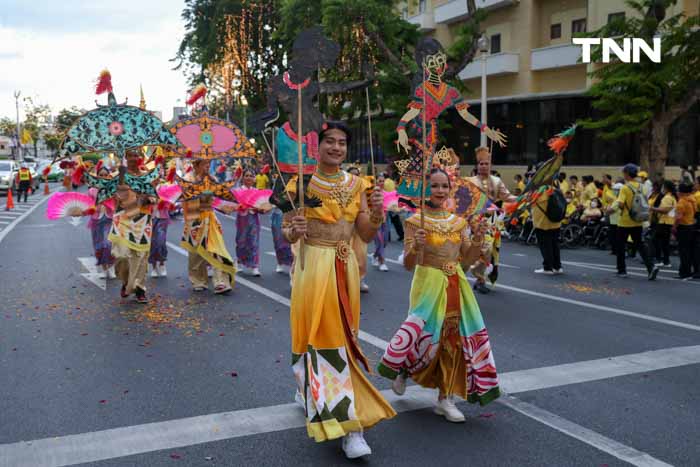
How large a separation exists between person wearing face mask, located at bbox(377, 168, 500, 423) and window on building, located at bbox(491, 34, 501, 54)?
27.2m

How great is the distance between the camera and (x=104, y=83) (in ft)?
29.4

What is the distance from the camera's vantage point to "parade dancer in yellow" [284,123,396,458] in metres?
4.30

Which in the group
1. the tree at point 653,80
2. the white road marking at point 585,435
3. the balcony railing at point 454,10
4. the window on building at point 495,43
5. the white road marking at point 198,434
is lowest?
the white road marking at point 585,435

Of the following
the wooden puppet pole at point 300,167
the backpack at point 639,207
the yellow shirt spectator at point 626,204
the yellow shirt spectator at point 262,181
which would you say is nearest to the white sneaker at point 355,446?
the wooden puppet pole at point 300,167

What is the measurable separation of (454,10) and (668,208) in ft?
70.5

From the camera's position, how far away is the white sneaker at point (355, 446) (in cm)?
418

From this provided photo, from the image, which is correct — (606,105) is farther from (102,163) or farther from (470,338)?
(470,338)

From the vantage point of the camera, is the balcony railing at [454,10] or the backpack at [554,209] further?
the balcony railing at [454,10]

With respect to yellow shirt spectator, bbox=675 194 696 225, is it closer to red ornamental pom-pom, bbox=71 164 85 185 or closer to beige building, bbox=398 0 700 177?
red ornamental pom-pom, bbox=71 164 85 185

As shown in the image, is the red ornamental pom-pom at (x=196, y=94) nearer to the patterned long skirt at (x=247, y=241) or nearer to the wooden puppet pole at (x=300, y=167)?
the patterned long skirt at (x=247, y=241)

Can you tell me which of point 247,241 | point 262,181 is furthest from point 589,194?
point 247,241

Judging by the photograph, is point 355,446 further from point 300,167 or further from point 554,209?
point 554,209

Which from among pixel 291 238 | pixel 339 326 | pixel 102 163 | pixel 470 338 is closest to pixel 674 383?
pixel 470 338

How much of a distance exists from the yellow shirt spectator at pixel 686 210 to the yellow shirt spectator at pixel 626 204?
0.76 metres
